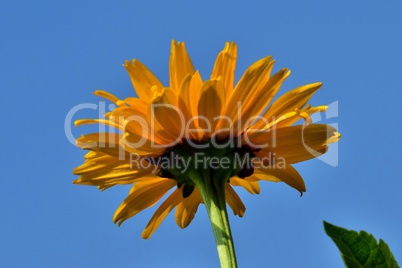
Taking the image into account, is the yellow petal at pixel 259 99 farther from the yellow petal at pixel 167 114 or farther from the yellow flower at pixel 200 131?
the yellow petal at pixel 167 114

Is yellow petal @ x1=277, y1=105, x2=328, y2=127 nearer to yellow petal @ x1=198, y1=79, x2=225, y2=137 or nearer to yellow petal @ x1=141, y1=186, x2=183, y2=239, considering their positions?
yellow petal @ x1=198, y1=79, x2=225, y2=137

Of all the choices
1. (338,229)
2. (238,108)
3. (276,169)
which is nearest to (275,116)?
(238,108)

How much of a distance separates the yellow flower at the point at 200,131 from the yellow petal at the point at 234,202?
268 millimetres

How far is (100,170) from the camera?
8.28 feet

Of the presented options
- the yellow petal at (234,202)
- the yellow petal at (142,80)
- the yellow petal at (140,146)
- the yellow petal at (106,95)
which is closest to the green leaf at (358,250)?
the yellow petal at (140,146)

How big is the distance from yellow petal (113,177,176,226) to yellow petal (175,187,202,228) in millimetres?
166

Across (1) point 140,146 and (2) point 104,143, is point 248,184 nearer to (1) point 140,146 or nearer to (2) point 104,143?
(1) point 140,146

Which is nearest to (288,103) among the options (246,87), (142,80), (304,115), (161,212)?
(304,115)

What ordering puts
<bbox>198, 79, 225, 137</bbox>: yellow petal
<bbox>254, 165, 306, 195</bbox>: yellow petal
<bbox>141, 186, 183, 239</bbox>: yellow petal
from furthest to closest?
<bbox>141, 186, 183, 239</bbox>: yellow petal, <bbox>254, 165, 306, 195</bbox>: yellow petal, <bbox>198, 79, 225, 137</bbox>: yellow petal

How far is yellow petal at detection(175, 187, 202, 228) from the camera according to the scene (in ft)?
9.43

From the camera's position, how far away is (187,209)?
2896 mm

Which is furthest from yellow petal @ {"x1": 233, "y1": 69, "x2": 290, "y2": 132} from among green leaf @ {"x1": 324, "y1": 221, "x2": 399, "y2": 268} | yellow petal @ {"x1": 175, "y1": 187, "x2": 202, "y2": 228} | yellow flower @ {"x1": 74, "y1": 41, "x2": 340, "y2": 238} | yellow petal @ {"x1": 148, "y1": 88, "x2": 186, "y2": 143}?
green leaf @ {"x1": 324, "y1": 221, "x2": 399, "y2": 268}

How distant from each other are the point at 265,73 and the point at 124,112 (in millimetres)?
589

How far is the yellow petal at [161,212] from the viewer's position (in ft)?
9.20
